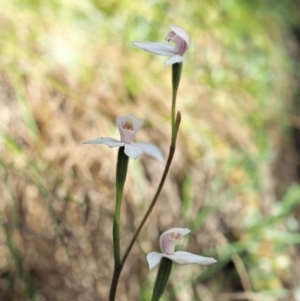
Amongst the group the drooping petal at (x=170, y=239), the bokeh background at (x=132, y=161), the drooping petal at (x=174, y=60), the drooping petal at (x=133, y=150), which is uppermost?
the drooping petal at (x=174, y=60)

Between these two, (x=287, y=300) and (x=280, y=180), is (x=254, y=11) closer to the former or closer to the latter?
(x=280, y=180)

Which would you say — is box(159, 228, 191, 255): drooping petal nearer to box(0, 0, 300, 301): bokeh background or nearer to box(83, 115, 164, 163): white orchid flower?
box(83, 115, 164, 163): white orchid flower

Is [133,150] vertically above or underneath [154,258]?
above

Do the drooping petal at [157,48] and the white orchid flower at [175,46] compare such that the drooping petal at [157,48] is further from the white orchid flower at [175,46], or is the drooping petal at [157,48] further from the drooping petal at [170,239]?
the drooping petal at [170,239]

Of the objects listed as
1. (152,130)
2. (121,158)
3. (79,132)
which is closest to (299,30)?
(152,130)

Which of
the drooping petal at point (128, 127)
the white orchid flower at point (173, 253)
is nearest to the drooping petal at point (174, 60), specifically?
the drooping petal at point (128, 127)

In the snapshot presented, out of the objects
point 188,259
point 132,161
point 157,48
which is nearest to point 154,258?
point 188,259

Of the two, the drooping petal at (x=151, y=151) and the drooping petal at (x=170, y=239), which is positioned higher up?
the drooping petal at (x=151, y=151)

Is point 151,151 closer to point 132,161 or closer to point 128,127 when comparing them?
point 128,127

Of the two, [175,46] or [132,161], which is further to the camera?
[132,161]
